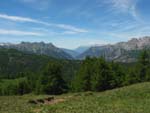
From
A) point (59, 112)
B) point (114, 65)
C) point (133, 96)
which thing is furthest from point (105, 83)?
point (59, 112)

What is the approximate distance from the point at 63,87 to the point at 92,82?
33.2 ft

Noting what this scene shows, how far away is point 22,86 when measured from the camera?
12750 cm

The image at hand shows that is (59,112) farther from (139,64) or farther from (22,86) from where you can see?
(22,86)

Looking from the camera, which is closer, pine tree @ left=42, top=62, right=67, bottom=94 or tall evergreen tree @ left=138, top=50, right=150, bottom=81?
pine tree @ left=42, top=62, right=67, bottom=94

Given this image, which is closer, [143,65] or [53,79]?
[53,79]

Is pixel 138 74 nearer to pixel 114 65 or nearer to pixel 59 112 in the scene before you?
pixel 114 65

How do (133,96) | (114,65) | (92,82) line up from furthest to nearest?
(114,65) → (92,82) → (133,96)

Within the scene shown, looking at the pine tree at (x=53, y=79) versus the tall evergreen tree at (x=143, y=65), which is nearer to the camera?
the pine tree at (x=53, y=79)

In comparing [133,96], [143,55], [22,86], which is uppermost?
[143,55]

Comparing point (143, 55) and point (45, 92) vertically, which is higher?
point (143, 55)

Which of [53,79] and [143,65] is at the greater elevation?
[143,65]

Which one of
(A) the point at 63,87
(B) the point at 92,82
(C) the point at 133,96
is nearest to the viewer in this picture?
(C) the point at 133,96

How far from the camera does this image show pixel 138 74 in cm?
9475

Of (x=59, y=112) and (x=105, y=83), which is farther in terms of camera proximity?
(x=105, y=83)
